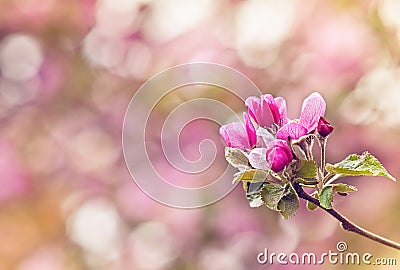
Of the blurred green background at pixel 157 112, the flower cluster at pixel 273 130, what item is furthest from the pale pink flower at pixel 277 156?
the blurred green background at pixel 157 112

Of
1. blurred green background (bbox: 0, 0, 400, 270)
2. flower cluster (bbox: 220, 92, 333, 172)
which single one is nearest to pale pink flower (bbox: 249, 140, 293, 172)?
flower cluster (bbox: 220, 92, 333, 172)

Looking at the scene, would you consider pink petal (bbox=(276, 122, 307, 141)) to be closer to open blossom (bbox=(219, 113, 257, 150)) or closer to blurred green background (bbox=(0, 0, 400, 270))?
open blossom (bbox=(219, 113, 257, 150))

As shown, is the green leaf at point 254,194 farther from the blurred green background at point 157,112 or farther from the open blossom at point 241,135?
the blurred green background at point 157,112

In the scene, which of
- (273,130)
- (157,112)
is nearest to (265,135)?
(273,130)

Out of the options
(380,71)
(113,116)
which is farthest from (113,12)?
(380,71)

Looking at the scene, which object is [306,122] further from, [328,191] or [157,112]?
[157,112]

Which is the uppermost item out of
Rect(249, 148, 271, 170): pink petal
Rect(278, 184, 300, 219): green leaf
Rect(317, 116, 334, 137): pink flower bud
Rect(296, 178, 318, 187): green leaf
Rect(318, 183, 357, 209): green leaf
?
Rect(317, 116, 334, 137): pink flower bud
